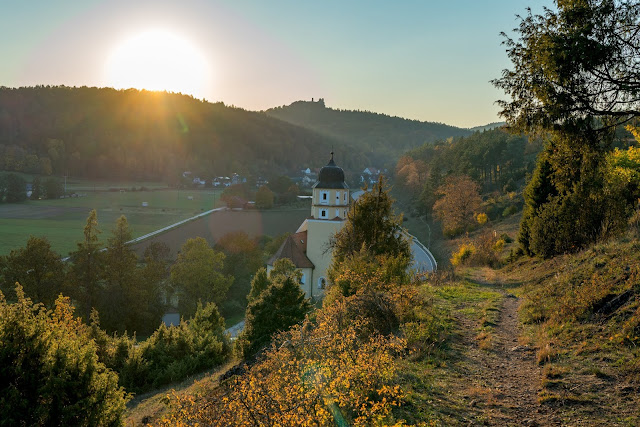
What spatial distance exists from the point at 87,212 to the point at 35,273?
45929 millimetres

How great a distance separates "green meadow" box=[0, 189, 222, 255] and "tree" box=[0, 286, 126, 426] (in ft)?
145

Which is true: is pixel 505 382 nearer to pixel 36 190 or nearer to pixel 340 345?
pixel 340 345

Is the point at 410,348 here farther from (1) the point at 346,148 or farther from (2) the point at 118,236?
(1) the point at 346,148

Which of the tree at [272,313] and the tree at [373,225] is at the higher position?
the tree at [373,225]

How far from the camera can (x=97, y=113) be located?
133 metres

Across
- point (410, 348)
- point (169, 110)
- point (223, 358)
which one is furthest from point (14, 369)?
point (169, 110)

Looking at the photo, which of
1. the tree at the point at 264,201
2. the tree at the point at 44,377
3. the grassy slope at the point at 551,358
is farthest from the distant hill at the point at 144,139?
the grassy slope at the point at 551,358

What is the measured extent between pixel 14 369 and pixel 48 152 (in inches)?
4548

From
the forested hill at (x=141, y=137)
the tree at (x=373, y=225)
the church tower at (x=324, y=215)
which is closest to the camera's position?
the tree at (x=373, y=225)

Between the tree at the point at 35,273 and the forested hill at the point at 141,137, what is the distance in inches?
3082

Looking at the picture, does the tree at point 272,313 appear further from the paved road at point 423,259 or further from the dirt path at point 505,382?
the paved road at point 423,259

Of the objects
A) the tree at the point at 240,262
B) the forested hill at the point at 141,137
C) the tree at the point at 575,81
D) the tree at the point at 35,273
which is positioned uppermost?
the forested hill at the point at 141,137

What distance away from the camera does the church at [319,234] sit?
3219 centimetres

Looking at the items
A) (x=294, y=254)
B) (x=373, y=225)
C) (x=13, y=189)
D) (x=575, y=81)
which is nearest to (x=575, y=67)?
(x=575, y=81)
